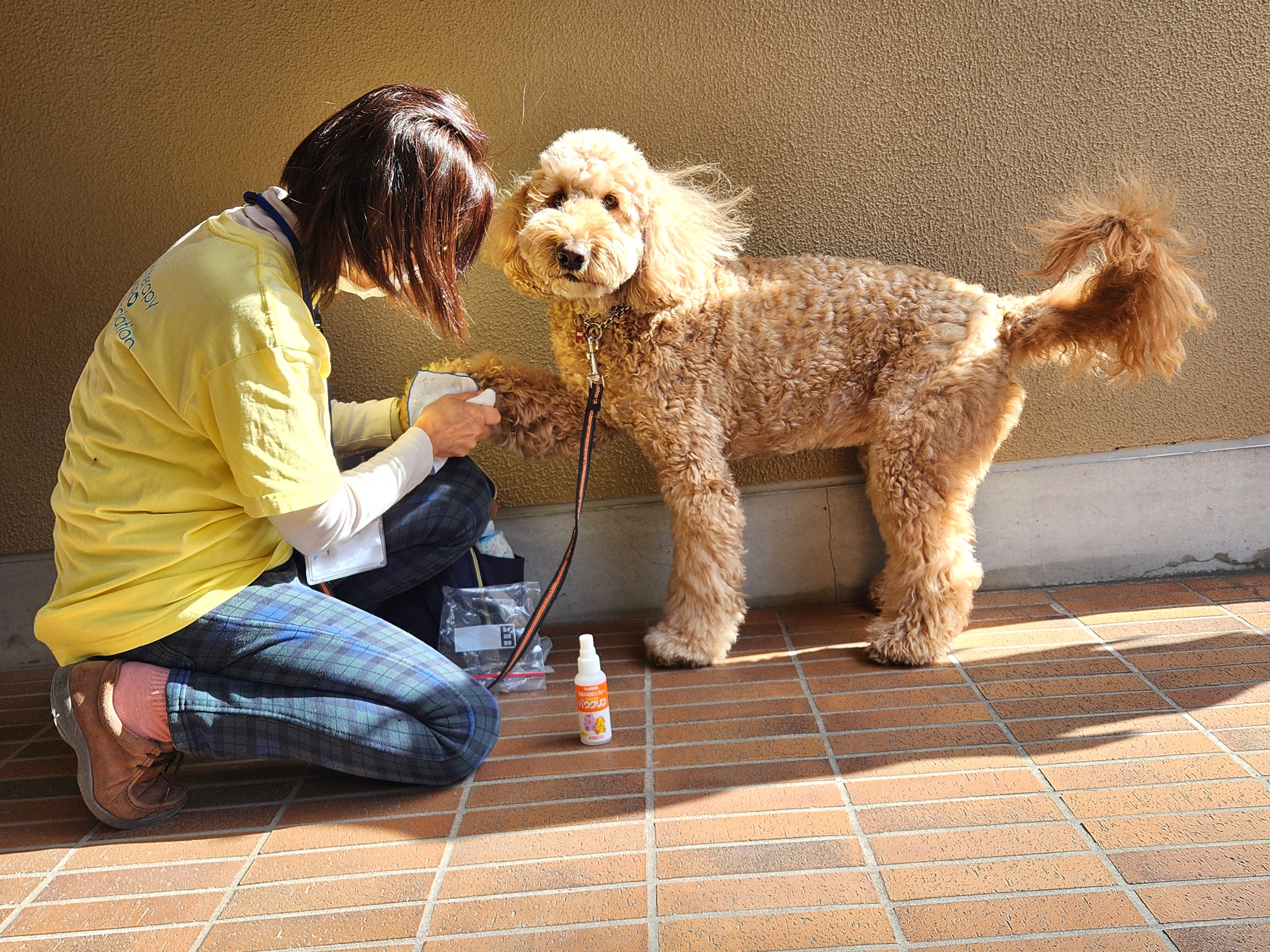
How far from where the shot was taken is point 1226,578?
305 cm

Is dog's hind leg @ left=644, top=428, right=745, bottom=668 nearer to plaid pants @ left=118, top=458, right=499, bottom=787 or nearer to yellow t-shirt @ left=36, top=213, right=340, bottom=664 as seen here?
plaid pants @ left=118, top=458, right=499, bottom=787

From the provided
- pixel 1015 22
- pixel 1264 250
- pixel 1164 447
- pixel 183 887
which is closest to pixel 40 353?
pixel 183 887

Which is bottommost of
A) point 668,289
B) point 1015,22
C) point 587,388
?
point 587,388

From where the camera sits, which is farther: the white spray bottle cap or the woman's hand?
the woman's hand

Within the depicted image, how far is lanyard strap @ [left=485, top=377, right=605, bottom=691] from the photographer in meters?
2.50

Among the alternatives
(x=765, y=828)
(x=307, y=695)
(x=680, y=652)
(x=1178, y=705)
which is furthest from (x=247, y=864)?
(x=1178, y=705)

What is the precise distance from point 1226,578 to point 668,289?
2.18m

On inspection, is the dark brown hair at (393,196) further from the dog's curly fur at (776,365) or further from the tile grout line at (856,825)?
the tile grout line at (856,825)

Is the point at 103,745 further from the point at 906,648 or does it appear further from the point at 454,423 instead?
the point at 906,648

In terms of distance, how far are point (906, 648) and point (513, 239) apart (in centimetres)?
162

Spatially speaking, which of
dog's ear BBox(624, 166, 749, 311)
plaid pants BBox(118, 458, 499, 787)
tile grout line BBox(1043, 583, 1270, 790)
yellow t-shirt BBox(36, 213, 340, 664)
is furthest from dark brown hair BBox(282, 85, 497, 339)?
tile grout line BBox(1043, 583, 1270, 790)

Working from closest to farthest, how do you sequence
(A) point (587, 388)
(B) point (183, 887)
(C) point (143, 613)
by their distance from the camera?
(B) point (183, 887)
(C) point (143, 613)
(A) point (587, 388)

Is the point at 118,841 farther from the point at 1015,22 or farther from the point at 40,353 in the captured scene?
the point at 1015,22

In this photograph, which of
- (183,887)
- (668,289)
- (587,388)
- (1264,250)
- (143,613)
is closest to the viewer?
(183,887)
